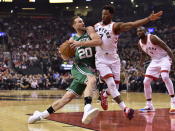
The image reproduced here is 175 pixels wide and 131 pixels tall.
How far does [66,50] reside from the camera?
538cm

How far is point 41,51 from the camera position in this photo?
1035 inches

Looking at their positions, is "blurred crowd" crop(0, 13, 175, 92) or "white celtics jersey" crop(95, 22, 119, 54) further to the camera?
"blurred crowd" crop(0, 13, 175, 92)

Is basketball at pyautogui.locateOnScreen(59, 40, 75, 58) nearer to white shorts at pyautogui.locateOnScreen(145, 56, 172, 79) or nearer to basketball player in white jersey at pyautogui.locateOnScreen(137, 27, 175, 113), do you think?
basketball player in white jersey at pyautogui.locateOnScreen(137, 27, 175, 113)

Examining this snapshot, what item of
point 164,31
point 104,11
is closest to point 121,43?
point 164,31

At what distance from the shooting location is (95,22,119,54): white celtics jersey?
5520mm

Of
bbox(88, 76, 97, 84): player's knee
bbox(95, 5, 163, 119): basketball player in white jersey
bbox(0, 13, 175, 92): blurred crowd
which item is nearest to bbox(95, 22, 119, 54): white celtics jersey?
bbox(95, 5, 163, 119): basketball player in white jersey

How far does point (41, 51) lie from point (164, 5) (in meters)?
12.7

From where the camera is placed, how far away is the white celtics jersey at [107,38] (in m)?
5.52

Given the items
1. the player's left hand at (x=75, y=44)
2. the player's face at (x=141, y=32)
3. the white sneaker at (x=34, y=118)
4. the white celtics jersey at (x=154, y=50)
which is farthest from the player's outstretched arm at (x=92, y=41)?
the white celtics jersey at (x=154, y=50)

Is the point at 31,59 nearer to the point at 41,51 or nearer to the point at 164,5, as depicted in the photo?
the point at 41,51

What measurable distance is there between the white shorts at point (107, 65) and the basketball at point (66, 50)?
0.40 meters

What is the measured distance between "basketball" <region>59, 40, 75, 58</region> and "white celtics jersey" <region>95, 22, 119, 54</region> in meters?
0.42

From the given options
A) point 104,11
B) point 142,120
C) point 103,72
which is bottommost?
point 142,120

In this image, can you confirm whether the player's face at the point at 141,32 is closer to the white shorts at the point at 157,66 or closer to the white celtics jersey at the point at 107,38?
the white shorts at the point at 157,66
